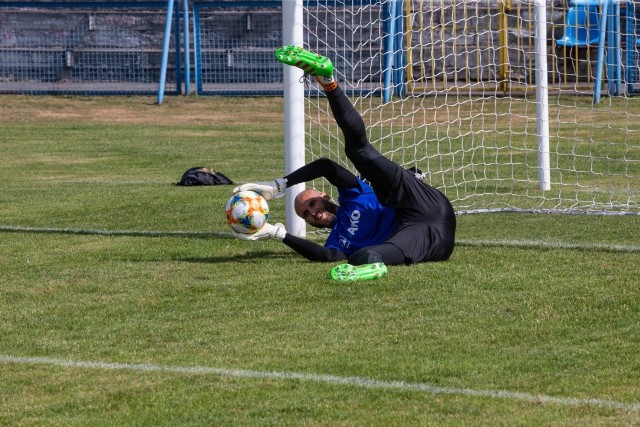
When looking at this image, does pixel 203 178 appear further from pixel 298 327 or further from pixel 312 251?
pixel 298 327

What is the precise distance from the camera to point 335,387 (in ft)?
18.0

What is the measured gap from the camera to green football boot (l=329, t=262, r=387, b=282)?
7789mm

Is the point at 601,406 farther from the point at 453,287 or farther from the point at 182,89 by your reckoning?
the point at 182,89

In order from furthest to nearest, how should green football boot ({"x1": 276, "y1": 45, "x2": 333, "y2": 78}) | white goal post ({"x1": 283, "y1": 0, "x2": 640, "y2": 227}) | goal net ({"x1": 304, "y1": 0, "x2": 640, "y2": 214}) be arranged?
goal net ({"x1": 304, "y1": 0, "x2": 640, "y2": 214}) → white goal post ({"x1": 283, "y1": 0, "x2": 640, "y2": 227}) → green football boot ({"x1": 276, "y1": 45, "x2": 333, "y2": 78})

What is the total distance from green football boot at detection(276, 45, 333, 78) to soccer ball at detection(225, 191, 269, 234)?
102 centimetres

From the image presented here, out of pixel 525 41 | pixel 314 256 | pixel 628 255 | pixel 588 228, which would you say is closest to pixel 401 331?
pixel 314 256

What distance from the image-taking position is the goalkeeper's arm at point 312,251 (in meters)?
8.60

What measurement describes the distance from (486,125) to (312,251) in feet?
38.5

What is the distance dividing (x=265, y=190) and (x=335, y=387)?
3.59 metres

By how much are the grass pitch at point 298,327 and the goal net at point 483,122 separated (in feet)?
5.52

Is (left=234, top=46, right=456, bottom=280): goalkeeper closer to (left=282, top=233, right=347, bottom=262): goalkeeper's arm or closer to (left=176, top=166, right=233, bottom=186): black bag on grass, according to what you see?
(left=282, top=233, right=347, bottom=262): goalkeeper's arm

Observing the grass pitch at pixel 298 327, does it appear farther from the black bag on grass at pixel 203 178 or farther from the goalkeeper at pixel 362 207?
the black bag on grass at pixel 203 178

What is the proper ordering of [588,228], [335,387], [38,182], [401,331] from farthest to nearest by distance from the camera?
1. [38,182]
2. [588,228]
3. [401,331]
4. [335,387]

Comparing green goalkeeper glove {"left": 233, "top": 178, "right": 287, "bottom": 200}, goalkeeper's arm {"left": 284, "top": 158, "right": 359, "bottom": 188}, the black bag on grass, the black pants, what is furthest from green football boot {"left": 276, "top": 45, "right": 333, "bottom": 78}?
the black bag on grass
